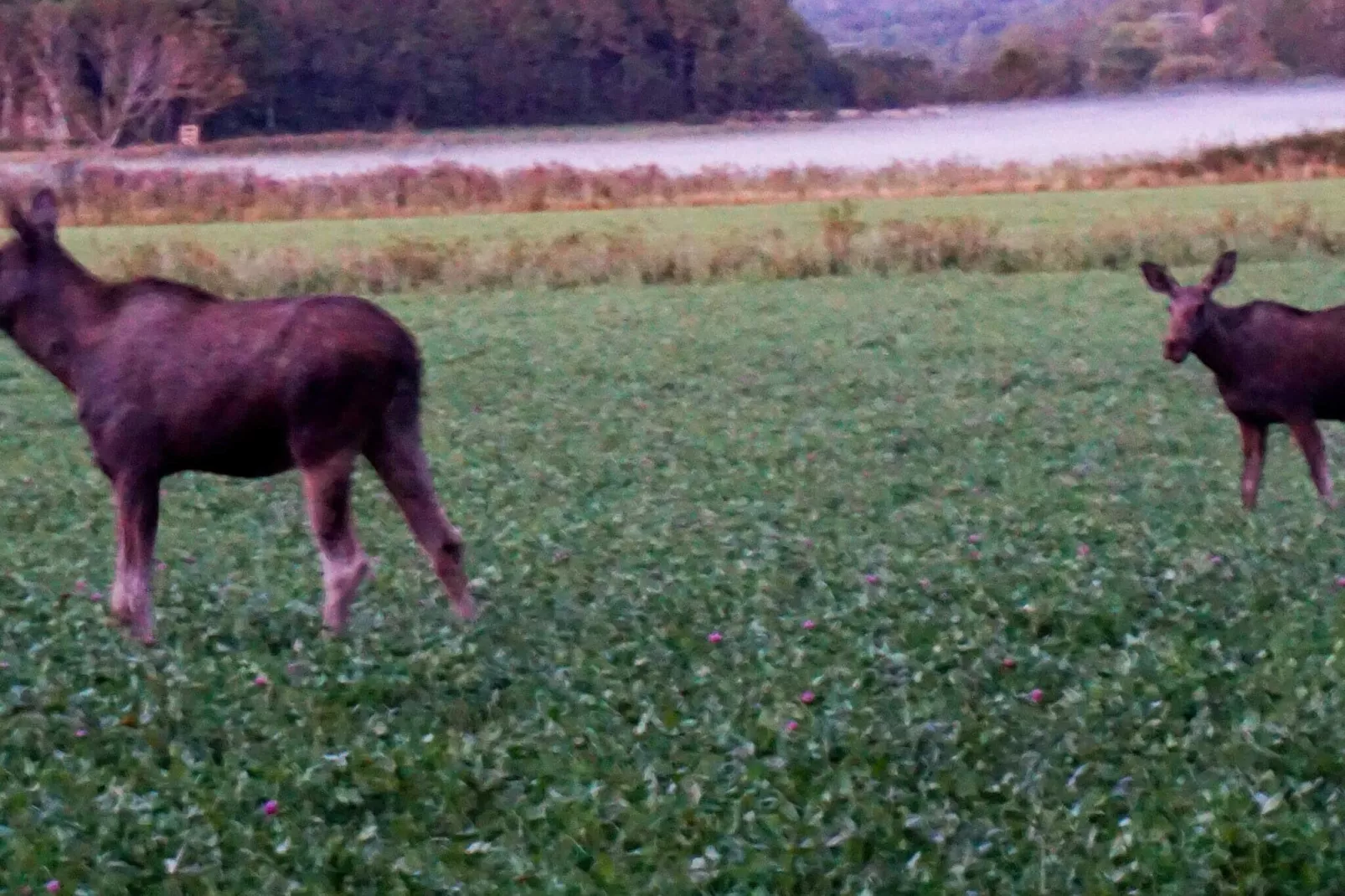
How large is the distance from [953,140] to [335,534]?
51.2m

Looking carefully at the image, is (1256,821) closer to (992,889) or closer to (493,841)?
(992,889)

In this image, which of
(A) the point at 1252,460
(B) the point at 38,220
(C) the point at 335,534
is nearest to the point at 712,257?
(A) the point at 1252,460

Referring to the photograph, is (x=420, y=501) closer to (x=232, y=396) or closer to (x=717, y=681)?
(x=232, y=396)

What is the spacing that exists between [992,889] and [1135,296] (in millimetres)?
20958

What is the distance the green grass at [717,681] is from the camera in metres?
5.72

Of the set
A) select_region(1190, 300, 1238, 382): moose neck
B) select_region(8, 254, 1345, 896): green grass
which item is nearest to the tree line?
select_region(8, 254, 1345, 896): green grass

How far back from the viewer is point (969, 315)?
2369 cm

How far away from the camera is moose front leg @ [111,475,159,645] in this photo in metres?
8.43

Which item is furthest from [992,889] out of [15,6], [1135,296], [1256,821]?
[15,6]

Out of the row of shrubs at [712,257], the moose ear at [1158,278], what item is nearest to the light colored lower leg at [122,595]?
the moose ear at [1158,278]

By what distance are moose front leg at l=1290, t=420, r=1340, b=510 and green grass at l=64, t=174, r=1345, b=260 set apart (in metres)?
21.6

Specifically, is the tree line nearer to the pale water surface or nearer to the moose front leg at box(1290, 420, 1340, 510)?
the pale water surface

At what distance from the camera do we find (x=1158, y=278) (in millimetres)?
12828

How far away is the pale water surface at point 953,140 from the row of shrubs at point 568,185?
52 cm
